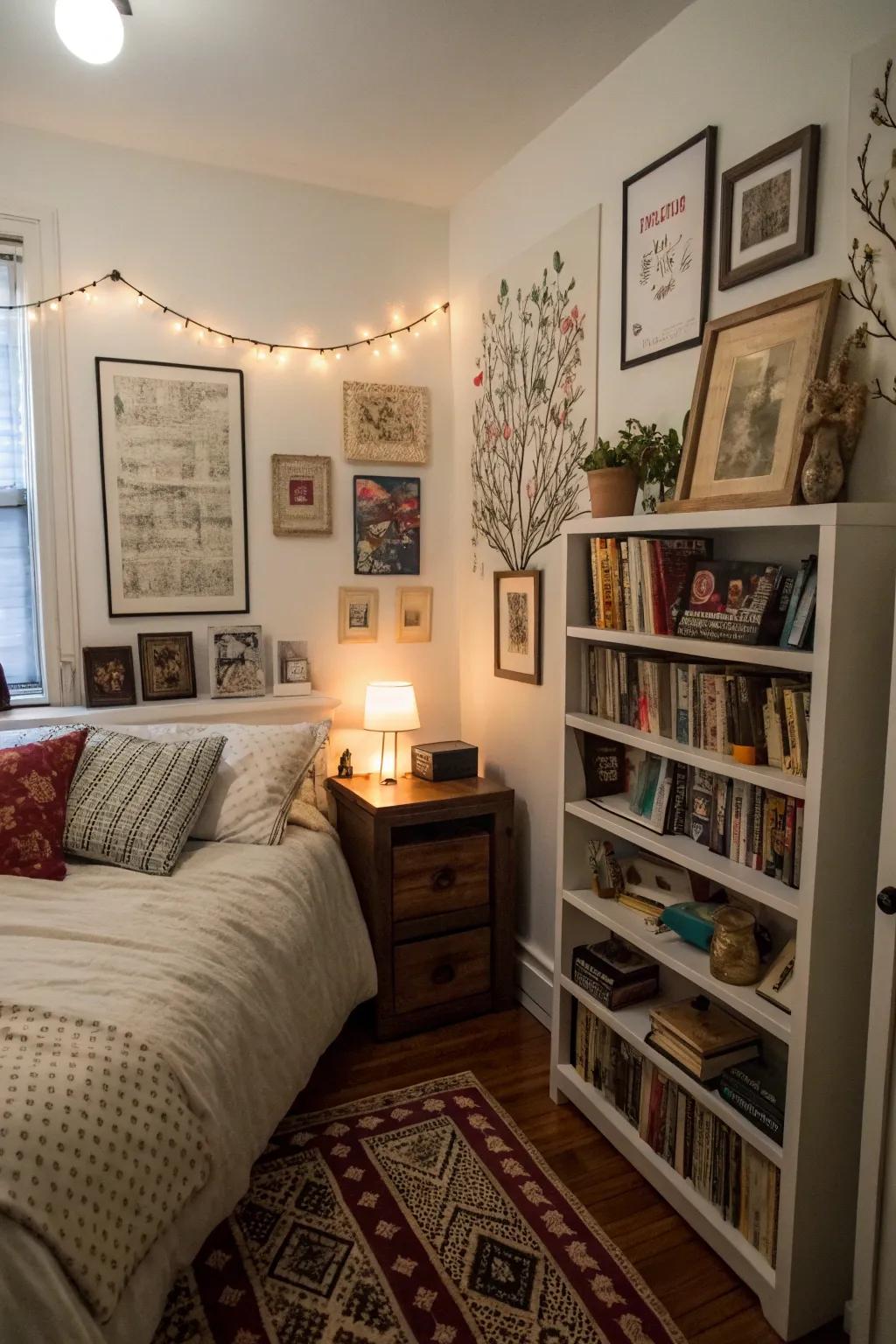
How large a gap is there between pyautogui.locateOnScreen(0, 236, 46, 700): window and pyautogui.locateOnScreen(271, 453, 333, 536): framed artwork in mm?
782

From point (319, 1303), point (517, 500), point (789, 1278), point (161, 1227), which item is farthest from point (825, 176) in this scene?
point (319, 1303)

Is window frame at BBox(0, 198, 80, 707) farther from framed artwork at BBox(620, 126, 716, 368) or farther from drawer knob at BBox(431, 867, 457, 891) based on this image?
framed artwork at BBox(620, 126, 716, 368)

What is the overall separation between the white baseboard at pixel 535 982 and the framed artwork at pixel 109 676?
155 cm

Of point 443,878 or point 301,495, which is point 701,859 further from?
point 301,495

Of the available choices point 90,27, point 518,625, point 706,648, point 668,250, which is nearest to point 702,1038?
point 706,648

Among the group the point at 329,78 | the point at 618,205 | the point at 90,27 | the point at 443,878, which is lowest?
the point at 443,878

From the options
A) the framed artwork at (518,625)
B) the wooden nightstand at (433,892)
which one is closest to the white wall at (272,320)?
the framed artwork at (518,625)

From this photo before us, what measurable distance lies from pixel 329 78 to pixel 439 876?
2.27 metres

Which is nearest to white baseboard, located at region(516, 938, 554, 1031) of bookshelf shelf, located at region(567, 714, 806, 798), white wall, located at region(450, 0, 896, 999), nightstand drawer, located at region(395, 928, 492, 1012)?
white wall, located at region(450, 0, 896, 999)

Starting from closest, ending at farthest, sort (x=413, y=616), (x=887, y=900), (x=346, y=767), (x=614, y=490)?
1. (x=887, y=900)
2. (x=614, y=490)
3. (x=346, y=767)
4. (x=413, y=616)

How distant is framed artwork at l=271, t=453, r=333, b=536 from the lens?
2.95 m

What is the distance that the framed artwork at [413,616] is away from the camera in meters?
3.15

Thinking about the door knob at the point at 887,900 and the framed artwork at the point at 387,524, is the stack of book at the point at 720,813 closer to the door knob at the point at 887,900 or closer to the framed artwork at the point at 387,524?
the door knob at the point at 887,900

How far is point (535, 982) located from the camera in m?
2.72
